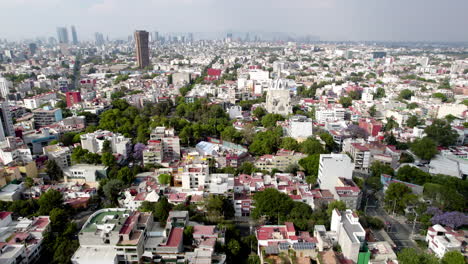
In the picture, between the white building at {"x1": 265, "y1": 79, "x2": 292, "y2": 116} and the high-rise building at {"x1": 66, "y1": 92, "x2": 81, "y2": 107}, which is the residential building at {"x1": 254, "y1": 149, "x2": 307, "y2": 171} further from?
the high-rise building at {"x1": 66, "y1": 92, "x2": 81, "y2": 107}

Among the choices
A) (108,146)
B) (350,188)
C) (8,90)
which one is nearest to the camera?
(350,188)

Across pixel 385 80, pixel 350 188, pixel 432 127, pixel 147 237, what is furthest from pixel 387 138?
pixel 385 80

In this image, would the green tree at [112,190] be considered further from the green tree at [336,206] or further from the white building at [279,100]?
the white building at [279,100]

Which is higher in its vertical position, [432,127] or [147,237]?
[432,127]

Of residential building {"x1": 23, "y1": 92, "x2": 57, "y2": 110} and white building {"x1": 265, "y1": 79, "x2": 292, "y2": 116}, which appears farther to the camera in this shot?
residential building {"x1": 23, "y1": 92, "x2": 57, "y2": 110}

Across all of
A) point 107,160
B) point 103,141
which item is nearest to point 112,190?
point 107,160

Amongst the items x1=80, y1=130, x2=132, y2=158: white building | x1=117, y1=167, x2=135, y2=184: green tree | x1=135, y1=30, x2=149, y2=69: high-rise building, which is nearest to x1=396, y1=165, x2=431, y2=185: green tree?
x1=117, y1=167, x2=135, y2=184: green tree

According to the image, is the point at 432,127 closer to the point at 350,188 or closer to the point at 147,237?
the point at 350,188
